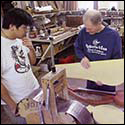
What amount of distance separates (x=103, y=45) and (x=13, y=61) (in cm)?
86

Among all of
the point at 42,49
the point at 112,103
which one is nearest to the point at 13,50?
the point at 112,103

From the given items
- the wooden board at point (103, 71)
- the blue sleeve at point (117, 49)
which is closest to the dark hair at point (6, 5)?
the blue sleeve at point (117, 49)

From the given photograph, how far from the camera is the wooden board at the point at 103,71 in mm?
1206

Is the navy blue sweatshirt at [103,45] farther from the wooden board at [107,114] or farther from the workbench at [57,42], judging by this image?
the workbench at [57,42]

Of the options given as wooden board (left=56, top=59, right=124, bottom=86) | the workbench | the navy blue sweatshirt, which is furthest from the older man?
the workbench

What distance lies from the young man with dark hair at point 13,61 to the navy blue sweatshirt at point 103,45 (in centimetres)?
66

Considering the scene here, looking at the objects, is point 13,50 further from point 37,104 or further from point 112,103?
point 112,103

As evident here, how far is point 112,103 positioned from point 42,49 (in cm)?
225

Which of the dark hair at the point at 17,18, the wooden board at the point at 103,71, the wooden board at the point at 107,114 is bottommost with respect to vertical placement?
the wooden board at the point at 107,114

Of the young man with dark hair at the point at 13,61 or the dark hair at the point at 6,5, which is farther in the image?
the dark hair at the point at 6,5

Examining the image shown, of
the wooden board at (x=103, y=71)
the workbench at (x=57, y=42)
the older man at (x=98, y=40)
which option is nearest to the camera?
the wooden board at (x=103, y=71)

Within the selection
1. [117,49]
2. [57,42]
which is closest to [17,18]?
[117,49]

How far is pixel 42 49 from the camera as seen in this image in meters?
3.31

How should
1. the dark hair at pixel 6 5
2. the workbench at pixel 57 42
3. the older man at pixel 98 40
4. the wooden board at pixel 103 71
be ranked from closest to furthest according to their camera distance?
the wooden board at pixel 103 71, the older man at pixel 98 40, the dark hair at pixel 6 5, the workbench at pixel 57 42
